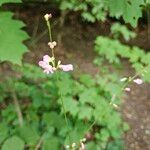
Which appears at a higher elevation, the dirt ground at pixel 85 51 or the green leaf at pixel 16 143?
the green leaf at pixel 16 143

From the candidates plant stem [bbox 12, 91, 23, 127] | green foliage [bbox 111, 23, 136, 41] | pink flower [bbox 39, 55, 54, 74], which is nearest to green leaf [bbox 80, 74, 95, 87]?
plant stem [bbox 12, 91, 23, 127]

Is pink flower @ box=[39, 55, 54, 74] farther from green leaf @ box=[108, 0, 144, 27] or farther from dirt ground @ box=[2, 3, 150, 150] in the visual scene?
dirt ground @ box=[2, 3, 150, 150]

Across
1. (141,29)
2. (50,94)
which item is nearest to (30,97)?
(50,94)

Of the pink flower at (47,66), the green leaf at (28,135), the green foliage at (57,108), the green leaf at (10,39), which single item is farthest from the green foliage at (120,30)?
the pink flower at (47,66)

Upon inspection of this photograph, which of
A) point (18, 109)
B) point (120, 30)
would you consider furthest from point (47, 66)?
point (120, 30)

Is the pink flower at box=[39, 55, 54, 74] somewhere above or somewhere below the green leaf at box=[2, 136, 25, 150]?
above

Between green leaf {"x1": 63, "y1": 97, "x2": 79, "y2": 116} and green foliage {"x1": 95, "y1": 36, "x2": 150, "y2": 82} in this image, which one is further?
green foliage {"x1": 95, "y1": 36, "x2": 150, "y2": 82}

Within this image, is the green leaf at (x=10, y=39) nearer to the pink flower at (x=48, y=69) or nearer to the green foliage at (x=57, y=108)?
the pink flower at (x=48, y=69)

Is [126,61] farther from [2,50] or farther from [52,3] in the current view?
[2,50]
